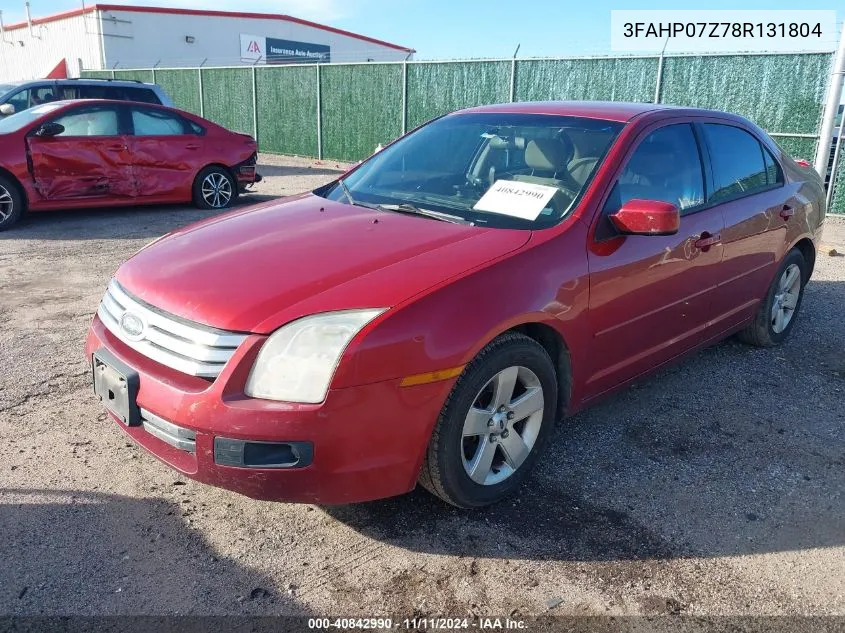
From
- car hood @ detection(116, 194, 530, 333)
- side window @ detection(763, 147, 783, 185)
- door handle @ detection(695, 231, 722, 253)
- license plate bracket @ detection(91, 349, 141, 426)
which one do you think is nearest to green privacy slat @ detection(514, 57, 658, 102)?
side window @ detection(763, 147, 783, 185)

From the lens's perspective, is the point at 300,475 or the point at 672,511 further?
the point at 672,511

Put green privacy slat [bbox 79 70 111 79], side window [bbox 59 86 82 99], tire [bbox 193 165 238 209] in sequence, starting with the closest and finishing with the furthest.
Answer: tire [bbox 193 165 238 209] < side window [bbox 59 86 82 99] < green privacy slat [bbox 79 70 111 79]

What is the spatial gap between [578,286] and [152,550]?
2.01 meters

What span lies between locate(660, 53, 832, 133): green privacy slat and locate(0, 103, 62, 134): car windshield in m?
9.07

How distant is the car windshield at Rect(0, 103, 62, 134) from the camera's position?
849 centimetres

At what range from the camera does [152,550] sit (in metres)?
2.70

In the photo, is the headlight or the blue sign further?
the blue sign

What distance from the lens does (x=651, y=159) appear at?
12.1 ft

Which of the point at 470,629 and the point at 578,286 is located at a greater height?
the point at 578,286

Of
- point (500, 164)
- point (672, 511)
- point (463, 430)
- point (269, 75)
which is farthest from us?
point (269, 75)

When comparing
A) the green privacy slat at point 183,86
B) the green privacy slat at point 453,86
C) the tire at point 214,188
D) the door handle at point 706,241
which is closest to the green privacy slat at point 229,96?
the green privacy slat at point 183,86

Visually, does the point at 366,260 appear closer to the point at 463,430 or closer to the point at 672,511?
the point at 463,430

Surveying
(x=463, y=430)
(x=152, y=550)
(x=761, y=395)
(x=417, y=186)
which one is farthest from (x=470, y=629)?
(x=761, y=395)

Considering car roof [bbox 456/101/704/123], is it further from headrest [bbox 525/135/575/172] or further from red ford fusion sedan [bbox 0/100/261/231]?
red ford fusion sedan [bbox 0/100/261/231]
